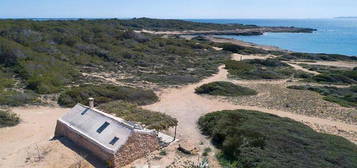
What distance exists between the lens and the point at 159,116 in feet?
58.5

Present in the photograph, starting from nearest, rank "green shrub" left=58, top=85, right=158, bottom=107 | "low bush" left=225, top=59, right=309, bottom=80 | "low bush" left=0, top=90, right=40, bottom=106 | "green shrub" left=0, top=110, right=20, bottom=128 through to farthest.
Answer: "green shrub" left=0, top=110, right=20, bottom=128 < "low bush" left=0, top=90, right=40, bottom=106 < "green shrub" left=58, top=85, right=158, bottom=107 < "low bush" left=225, top=59, right=309, bottom=80

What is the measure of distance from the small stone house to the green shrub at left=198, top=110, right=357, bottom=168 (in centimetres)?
301

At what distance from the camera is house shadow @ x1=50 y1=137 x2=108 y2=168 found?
12.5 m

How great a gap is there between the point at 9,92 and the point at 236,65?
24.7 meters

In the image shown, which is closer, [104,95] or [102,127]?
[102,127]

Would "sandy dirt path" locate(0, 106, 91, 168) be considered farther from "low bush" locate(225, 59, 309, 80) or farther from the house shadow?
"low bush" locate(225, 59, 309, 80)

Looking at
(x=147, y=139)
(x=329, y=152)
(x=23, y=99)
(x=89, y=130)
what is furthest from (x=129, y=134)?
(x=23, y=99)

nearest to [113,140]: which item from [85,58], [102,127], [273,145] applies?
[102,127]

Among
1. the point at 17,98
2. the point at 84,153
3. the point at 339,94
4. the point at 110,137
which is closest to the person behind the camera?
the point at 110,137

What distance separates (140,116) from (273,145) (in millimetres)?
7058

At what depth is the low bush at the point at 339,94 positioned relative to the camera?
24484 millimetres

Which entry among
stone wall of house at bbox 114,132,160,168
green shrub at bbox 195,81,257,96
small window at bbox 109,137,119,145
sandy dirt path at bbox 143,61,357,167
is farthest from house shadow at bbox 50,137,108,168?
green shrub at bbox 195,81,257,96

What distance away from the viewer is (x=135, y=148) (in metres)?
12.9

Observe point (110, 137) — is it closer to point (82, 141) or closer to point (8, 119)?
point (82, 141)
